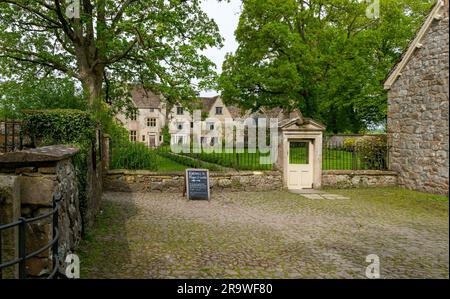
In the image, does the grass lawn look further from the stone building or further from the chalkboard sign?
the stone building

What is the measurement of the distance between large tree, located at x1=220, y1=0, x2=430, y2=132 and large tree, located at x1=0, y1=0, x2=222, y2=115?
963cm

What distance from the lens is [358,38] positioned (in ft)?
85.1

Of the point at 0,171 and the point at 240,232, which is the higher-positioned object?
the point at 0,171

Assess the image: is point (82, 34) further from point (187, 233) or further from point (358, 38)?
point (358, 38)

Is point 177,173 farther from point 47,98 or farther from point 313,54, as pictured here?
point 313,54

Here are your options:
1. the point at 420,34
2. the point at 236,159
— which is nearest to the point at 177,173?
the point at 236,159

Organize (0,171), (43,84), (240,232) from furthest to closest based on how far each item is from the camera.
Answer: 1. (43,84)
2. (240,232)
3. (0,171)

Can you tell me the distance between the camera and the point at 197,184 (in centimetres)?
1178

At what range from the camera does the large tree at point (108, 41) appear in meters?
14.2

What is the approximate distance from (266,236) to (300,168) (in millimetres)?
7620

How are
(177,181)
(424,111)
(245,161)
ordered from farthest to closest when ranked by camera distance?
(245,161) → (177,181) → (424,111)

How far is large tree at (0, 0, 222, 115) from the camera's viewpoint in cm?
1422
